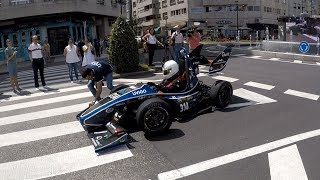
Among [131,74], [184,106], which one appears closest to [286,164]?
[184,106]

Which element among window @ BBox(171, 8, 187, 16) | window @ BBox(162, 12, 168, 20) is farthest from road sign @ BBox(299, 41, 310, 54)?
window @ BBox(162, 12, 168, 20)

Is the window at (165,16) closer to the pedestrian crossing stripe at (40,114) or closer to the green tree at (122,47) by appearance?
the green tree at (122,47)

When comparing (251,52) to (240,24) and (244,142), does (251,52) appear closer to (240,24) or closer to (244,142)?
(244,142)

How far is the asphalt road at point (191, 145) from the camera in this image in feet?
16.8

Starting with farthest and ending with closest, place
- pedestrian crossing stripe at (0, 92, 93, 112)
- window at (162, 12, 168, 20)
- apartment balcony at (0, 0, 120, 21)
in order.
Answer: window at (162, 12, 168, 20) → apartment balcony at (0, 0, 120, 21) → pedestrian crossing stripe at (0, 92, 93, 112)

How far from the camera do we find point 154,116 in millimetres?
6469

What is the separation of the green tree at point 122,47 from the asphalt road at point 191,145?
4.49 m

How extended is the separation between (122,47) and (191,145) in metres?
8.40

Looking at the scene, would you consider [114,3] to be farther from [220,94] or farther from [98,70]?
[220,94]

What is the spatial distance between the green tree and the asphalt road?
449cm

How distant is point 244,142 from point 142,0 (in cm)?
8927

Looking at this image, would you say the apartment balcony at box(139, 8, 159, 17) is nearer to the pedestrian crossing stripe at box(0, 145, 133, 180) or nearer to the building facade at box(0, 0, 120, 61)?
the building facade at box(0, 0, 120, 61)

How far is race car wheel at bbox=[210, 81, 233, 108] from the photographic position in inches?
310

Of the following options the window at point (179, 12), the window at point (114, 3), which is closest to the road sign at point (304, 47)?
the window at point (114, 3)
